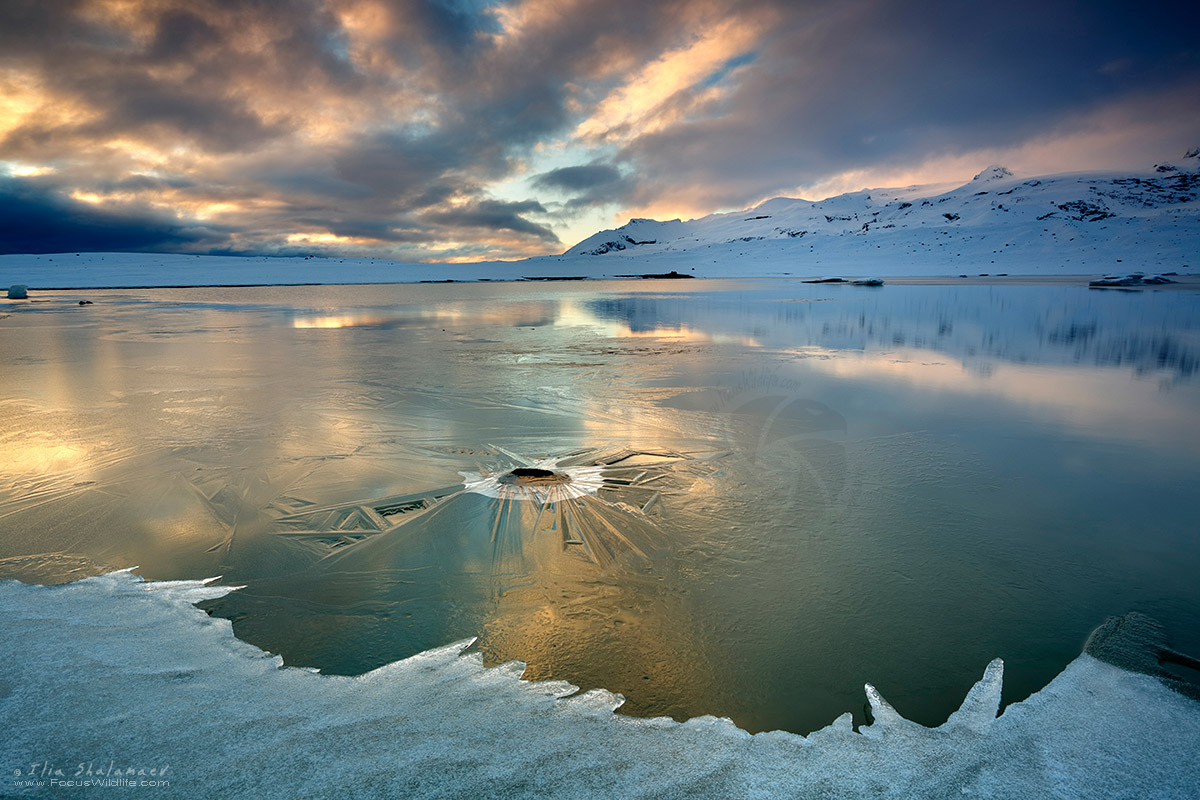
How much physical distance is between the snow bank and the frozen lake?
0.13 meters

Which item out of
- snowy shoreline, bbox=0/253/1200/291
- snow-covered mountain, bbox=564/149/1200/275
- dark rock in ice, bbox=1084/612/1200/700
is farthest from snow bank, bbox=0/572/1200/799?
snow-covered mountain, bbox=564/149/1200/275

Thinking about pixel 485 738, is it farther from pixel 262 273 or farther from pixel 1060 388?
pixel 262 273

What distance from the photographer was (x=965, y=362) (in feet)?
33.2

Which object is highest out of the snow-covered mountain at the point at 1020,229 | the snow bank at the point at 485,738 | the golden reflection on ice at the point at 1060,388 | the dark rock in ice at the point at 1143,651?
the snow-covered mountain at the point at 1020,229

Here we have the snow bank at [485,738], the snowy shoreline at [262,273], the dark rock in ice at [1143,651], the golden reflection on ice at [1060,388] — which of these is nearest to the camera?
the snow bank at [485,738]

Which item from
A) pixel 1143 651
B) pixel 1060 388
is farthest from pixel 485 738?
pixel 1060 388

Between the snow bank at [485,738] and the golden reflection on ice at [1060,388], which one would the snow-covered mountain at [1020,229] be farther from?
the snow bank at [485,738]

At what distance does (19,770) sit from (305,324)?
1887cm

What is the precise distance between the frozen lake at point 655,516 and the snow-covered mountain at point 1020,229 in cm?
8457

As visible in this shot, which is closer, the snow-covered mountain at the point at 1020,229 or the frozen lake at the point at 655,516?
the frozen lake at the point at 655,516

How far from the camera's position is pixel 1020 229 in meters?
83.1

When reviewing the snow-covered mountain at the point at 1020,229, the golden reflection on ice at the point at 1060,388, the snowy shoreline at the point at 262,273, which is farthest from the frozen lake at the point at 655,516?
the snow-covered mountain at the point at 1020,229

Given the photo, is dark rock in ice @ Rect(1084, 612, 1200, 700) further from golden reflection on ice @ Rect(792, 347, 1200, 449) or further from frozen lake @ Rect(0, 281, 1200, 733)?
golden reflection on ice @ Rect(792, 347, 1200, 449)

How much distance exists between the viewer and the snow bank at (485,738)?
1.79m
